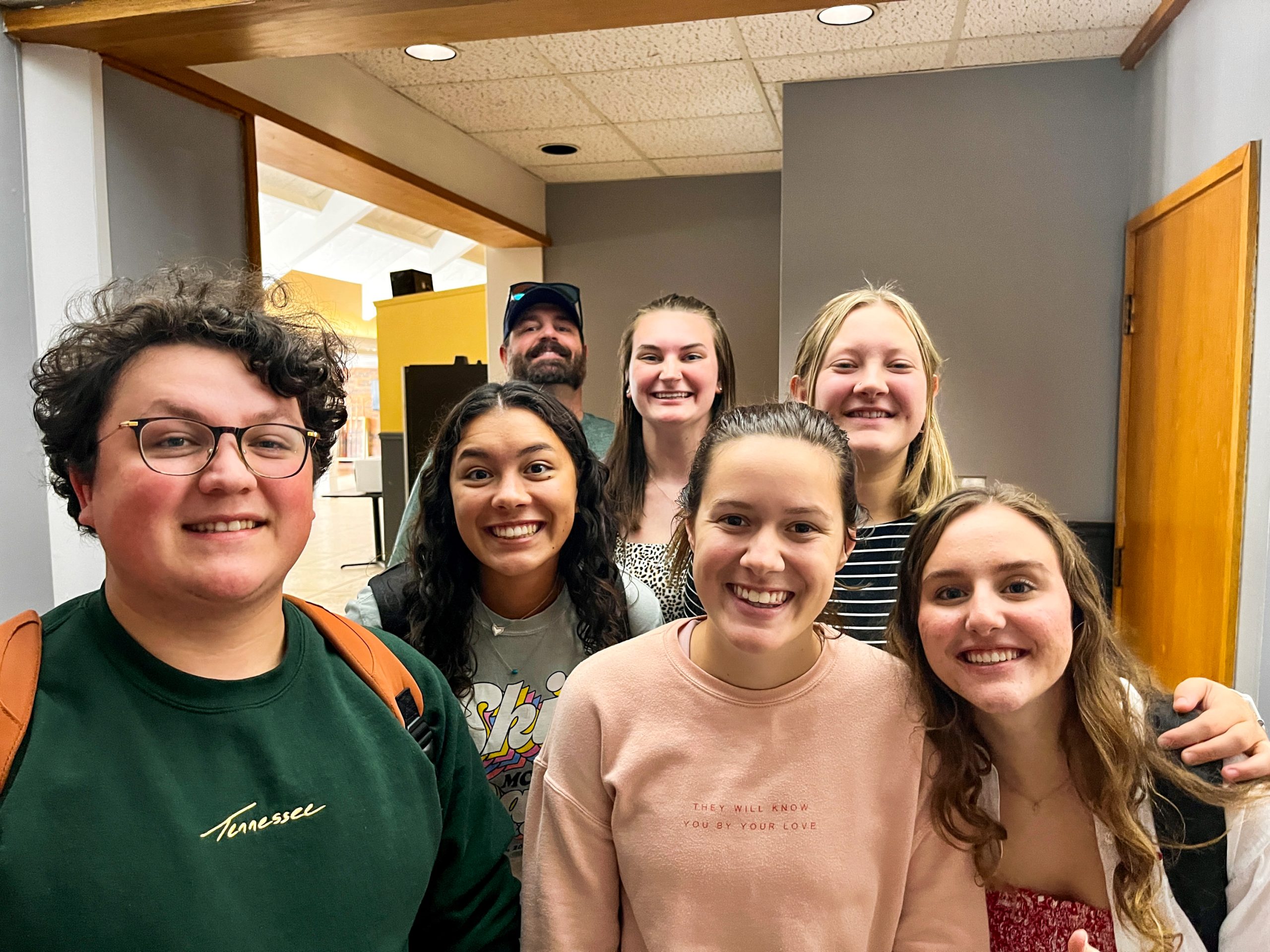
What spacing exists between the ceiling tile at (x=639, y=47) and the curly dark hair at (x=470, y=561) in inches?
84.0

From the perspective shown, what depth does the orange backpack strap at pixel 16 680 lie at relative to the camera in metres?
0.81

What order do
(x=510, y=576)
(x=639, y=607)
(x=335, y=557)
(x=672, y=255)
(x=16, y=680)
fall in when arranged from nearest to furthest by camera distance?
Result: (x=16, y=680) → (x=510, y=576) → (x=639, y=607) → (x=672, y=255) → (x=335, y=557)

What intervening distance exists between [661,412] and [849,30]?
2082 millimetres

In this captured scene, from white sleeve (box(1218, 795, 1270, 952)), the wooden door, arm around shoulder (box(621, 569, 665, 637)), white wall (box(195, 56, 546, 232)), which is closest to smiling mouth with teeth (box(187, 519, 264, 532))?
arm around shoulder (box(621, 569, 665, 637))

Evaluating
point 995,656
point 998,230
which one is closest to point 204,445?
point 995,656

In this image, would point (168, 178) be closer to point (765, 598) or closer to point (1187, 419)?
point (765, 598)

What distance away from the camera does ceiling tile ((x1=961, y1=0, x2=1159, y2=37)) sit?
3.03m

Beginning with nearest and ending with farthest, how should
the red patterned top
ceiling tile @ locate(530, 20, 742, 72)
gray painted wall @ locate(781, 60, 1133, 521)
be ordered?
the red patterned top, ceiling tile @ locate(530, 20, 742, 72), gray painted wall @ locate(781, 60, 1133, 521)

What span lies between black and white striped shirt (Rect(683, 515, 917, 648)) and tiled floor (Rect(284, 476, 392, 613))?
311cm

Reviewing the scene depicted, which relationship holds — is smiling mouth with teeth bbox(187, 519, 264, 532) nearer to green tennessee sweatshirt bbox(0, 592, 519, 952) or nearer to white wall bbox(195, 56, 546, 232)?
green tennessee sweatshirt bbox(0, 592, 519, 952)

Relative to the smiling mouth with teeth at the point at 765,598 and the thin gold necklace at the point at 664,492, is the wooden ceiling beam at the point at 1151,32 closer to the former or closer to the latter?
the thin gold necklace at the point at 664,492

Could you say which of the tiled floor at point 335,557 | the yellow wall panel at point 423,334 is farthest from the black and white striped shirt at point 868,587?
the yellow wall panel at point 423,334

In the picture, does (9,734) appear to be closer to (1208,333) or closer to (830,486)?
(830,486)

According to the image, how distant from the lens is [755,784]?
3.80 feet
